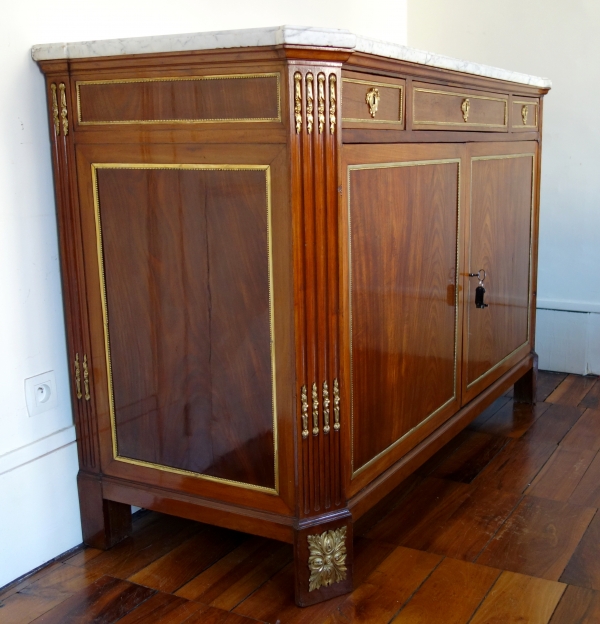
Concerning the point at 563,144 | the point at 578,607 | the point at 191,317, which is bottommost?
the point at 578,607

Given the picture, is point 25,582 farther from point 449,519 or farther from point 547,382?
point 547,382

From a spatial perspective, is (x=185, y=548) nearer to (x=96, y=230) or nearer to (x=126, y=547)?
(x=126, y=547)

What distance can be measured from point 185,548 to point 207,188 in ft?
2.55

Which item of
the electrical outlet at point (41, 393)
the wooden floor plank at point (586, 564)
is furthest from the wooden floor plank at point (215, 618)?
the wooden floor plank at point (586, 564)

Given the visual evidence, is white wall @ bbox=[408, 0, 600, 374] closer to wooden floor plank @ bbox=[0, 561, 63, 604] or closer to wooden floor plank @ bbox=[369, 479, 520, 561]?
wooden floor plank @ bbox=[369, 479, 520, 561]

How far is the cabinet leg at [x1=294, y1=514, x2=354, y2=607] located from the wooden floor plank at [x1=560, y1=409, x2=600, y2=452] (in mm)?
984

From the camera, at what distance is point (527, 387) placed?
264 cm

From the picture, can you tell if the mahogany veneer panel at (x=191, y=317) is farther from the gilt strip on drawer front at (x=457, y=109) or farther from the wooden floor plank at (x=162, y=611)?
the gilt strip on drawer front at (x=457, y=109)

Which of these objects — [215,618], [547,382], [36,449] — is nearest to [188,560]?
[215,618]

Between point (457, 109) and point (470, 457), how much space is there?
0.93 meters

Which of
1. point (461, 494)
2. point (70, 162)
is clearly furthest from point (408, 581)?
point (70, 162)

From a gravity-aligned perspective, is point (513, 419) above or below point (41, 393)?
below

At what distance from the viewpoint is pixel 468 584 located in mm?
1541

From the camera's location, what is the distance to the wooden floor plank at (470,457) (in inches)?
81.8
